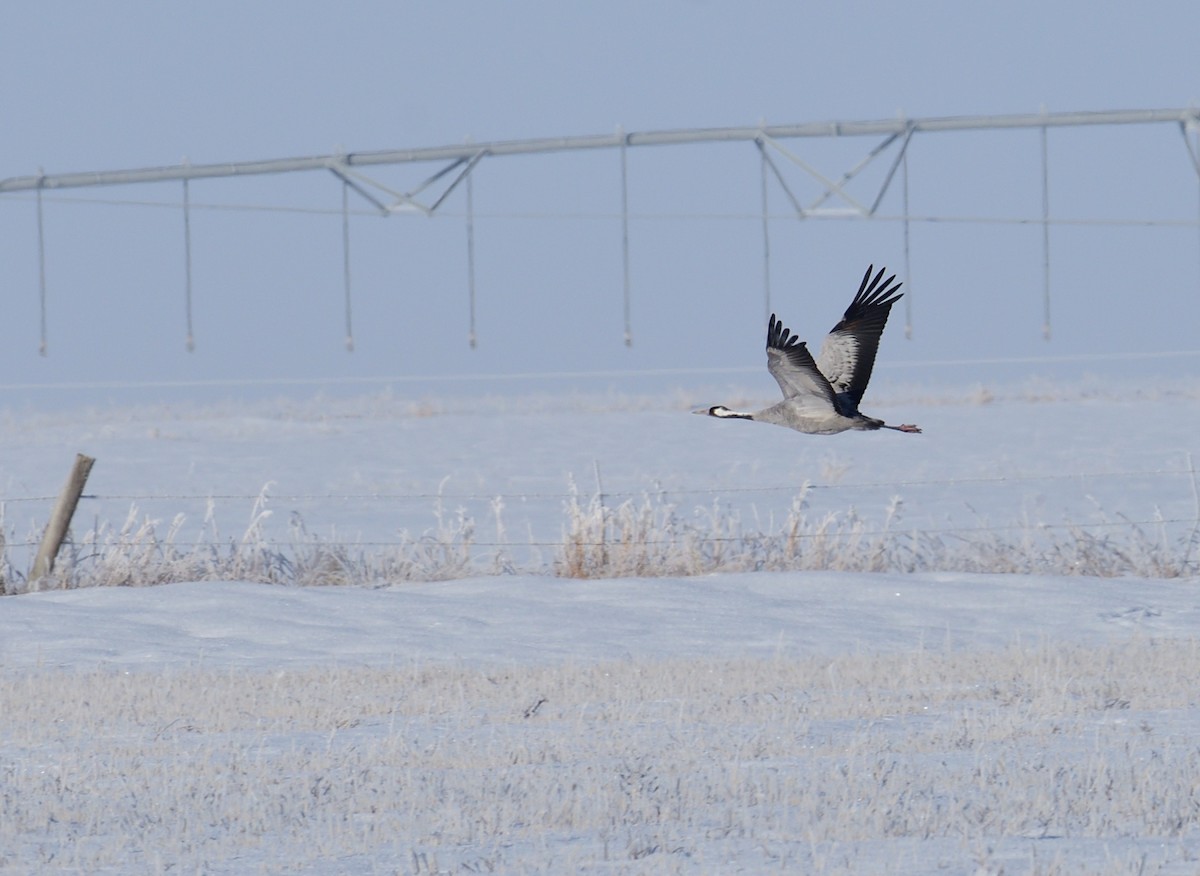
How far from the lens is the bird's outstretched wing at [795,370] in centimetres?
859

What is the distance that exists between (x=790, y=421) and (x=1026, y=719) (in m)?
1.88

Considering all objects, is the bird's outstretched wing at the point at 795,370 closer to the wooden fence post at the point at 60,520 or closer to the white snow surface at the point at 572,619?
the white snow surface at the point at 572,619

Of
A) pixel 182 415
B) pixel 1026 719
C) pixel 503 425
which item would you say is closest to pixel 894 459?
pixel 503 425

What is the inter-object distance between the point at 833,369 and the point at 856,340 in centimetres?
18

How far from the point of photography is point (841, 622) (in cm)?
1408

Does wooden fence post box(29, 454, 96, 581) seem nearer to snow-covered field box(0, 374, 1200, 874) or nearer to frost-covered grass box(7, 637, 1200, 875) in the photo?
snow-covered field box(0, 374, 1200, 874)

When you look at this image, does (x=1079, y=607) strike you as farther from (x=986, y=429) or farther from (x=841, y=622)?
(x=986, y=429)

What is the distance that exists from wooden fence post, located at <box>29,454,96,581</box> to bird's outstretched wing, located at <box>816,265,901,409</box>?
7.94m

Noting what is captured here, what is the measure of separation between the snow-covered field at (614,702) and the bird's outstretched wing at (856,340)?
1.63m

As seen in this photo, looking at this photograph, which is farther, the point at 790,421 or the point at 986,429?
the point at 986,429

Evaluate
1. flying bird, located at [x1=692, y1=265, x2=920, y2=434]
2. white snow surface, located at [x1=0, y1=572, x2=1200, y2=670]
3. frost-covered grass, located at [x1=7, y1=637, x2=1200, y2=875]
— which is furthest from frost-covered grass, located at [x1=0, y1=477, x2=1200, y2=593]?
flying bird, located at [x1=692, y1=265, x2=920, y2=434]

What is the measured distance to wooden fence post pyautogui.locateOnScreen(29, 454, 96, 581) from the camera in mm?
15219

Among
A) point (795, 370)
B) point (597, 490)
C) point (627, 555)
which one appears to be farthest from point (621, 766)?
point (597, 490)

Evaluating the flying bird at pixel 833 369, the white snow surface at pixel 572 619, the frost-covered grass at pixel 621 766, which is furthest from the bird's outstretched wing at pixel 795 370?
the white snow surface at pixel 572 619
